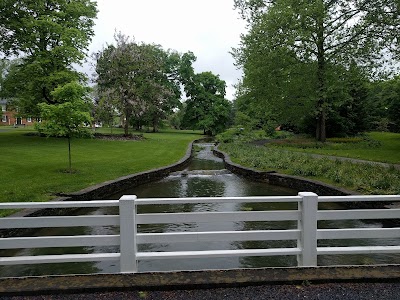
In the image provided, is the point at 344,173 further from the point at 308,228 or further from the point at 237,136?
the point at 237,136

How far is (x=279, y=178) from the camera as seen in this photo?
1277cm

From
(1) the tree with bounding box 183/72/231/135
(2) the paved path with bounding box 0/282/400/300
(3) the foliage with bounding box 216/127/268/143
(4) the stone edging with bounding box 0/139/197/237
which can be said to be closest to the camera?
(2) the paved path with bounding box 0/282/400/300

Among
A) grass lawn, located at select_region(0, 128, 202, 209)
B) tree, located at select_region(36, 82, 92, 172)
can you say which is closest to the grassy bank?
grass lawn, located at select_region(0, 128, 202, 209)

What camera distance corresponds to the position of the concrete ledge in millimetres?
3205

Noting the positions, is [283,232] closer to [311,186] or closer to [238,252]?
[238,252]

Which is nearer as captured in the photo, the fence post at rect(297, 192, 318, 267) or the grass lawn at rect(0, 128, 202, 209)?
the fence post at rect(297, 192, 318, 267)

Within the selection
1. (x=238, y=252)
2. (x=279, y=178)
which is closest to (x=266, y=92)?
(x=279, y=178)

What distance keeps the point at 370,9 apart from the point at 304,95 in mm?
7264

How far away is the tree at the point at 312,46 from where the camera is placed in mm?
20297

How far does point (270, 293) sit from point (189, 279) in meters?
0.83

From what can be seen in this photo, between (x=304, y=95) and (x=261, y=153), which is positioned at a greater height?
(x=304, y=95)

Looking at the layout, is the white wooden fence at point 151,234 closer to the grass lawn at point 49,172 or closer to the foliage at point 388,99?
the grass lawn at point 49,172

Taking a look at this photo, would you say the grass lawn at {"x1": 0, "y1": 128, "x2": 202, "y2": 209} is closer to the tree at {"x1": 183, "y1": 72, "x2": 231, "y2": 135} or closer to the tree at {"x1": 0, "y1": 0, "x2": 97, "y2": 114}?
the tree at {"x1": 0, "y1": 0, "x2": 97, "y2": 114}

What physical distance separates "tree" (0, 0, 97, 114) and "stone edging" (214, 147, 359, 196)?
17.6m
